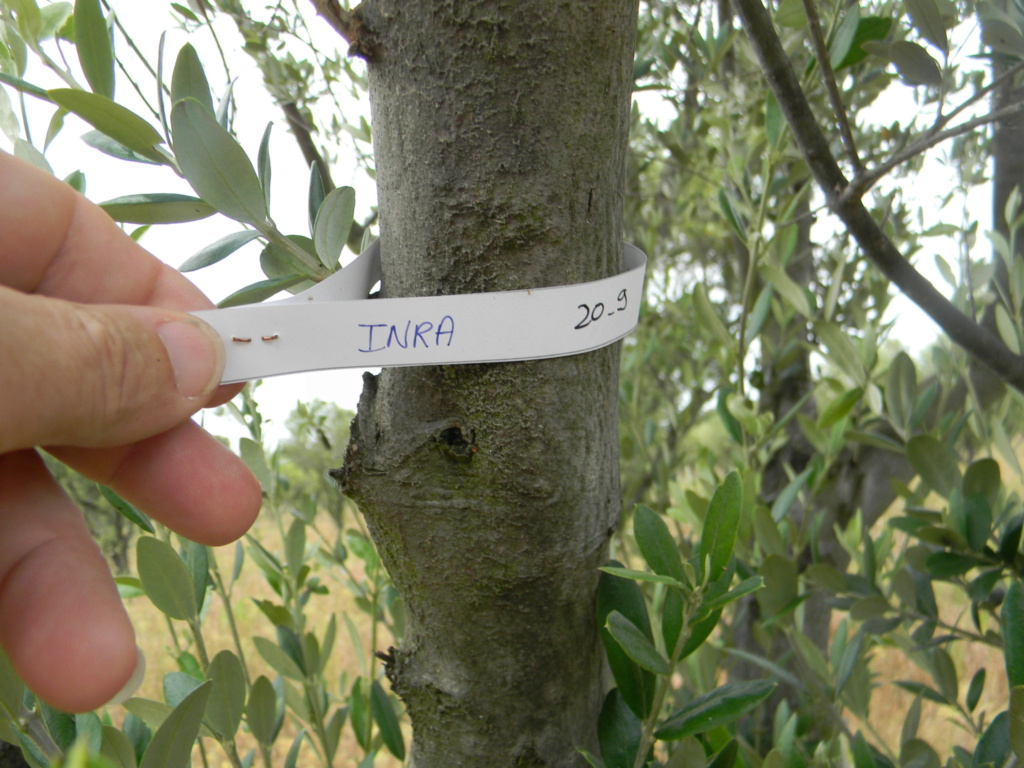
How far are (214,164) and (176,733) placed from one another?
0.31 m

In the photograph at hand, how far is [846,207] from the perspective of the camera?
562 millimetres

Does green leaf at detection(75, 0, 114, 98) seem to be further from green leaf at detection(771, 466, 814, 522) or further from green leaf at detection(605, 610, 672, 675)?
green leaf at detection(771, 466, 814, 522)

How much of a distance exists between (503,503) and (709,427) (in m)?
1.53

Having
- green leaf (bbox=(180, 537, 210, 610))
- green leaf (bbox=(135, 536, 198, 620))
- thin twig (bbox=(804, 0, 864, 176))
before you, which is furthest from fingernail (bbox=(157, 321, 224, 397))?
thin twig (bbox=(804, 0, 864, 176))

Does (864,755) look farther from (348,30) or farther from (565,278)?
(348,30)

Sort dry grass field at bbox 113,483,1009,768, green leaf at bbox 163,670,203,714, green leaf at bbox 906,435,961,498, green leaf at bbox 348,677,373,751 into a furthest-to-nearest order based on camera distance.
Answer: dry grass field at bbox 113,483,1009,768, green leaf at bbox 348,677,373,751, green leaf at bbox 906,435,961,498, green leaf at bbox 163,670,203,714

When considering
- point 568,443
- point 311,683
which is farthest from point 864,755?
point 311,683

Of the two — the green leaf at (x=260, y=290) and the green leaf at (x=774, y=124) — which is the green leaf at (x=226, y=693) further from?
the green leaf at (x=774, y=124)

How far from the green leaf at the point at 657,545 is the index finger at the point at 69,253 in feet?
1.18

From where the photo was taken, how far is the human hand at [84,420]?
0.39 m

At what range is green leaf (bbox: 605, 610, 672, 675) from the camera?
0.42 m

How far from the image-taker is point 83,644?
42 cm

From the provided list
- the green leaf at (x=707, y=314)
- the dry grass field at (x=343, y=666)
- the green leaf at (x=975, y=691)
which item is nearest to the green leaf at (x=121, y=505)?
the green leaf at (x=707, y=314)

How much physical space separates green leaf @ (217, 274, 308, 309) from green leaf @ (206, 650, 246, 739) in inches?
9.3
